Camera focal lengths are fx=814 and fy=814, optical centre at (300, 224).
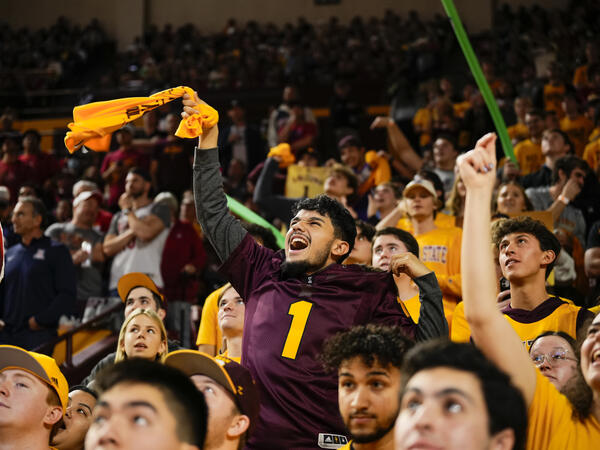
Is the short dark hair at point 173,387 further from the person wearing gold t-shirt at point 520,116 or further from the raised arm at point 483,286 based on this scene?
the person wearing gold t-shirt at point 520,116

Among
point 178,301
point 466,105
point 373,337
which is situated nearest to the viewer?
point 373,337

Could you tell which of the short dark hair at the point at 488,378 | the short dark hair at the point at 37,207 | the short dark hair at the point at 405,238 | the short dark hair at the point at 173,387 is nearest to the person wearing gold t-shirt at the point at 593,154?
the short dark hair at the point at 405,238

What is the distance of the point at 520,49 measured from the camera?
1516 cm

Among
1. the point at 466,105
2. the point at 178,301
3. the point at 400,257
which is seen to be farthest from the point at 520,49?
the point at 400,257

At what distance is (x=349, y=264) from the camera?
4.59 metres

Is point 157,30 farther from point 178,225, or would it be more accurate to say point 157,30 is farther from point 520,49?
point 178,225

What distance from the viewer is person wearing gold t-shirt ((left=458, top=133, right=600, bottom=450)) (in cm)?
261

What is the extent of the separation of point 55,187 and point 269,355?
9025mm

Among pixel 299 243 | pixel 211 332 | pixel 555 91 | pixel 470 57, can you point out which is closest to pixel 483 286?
pixel 299 243

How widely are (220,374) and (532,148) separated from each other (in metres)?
6.88

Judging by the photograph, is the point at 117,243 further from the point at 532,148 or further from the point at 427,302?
the point at 427,302

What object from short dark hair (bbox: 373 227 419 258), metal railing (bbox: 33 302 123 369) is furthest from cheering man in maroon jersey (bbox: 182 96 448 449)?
metal railing (bbox: 33 302 123 369)

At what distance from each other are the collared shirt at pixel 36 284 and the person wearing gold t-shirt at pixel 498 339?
195 inches

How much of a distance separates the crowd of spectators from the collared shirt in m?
0.02
